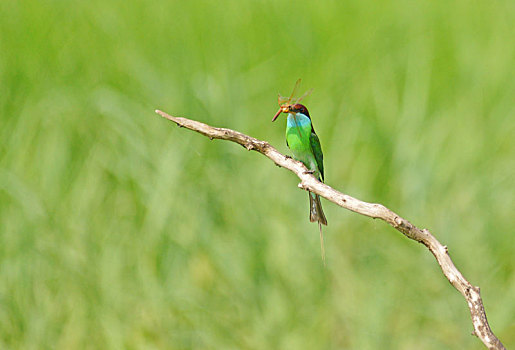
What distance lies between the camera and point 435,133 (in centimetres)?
463

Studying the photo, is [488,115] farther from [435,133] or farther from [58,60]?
[58,60]

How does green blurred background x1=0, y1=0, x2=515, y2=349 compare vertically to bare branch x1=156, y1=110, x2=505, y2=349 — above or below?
above

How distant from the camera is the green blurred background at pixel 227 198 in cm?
403

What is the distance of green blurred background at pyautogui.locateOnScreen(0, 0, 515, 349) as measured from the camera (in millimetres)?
4031

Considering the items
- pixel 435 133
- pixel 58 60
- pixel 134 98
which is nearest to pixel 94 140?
pixel 134 98

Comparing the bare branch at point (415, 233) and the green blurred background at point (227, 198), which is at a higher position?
the green blurred background at point (227, 198)

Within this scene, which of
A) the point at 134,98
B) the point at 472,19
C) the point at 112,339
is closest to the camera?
the point at 112,339

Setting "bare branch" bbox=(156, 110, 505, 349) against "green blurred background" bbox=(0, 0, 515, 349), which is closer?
"bare branch" bbox=(156, 110, 505, 349)

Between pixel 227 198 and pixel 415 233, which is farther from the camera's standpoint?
pixel 227 198

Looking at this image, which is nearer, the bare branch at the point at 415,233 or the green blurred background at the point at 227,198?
the bare branch at the point at 415,233

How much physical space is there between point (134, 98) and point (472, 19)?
2423mm

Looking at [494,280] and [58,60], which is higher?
[58,60]

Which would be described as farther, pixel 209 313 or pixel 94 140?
pixel 94 140

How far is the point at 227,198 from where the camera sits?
423cm
